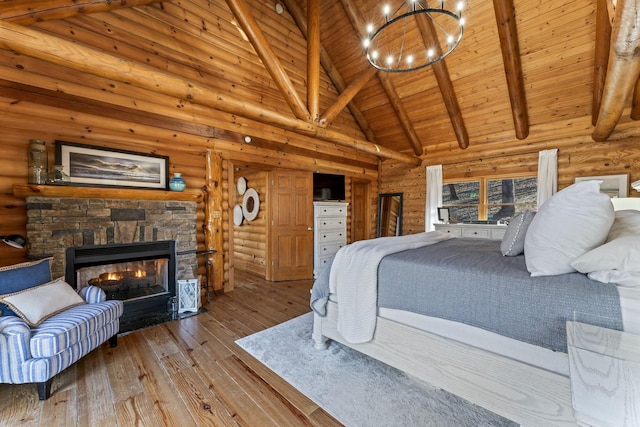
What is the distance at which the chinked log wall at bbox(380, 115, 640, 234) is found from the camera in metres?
4.22

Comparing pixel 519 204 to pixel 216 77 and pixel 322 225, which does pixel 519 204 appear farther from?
pixel 216 77

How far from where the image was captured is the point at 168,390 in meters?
1.87

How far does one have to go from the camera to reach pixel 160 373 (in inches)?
→ 81.3

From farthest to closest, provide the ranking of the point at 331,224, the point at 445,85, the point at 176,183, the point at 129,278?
the point at 331,224 < the point at 445,85 < the point at 176,183 < the point at 129,278

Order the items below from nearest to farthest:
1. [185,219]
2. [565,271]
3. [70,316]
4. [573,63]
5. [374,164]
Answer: [565,271] < [70,316] < [185,219] < [573,63] < [374,164]

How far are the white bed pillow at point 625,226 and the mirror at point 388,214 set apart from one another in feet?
16.5

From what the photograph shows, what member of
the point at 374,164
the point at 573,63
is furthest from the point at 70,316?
the point at 573,63

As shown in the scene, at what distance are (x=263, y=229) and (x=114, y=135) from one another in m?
2.70

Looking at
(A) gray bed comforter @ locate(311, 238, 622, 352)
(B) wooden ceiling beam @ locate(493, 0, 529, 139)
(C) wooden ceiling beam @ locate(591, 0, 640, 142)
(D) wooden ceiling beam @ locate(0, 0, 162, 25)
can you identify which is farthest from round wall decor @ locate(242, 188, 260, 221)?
(C) wooden ceiling beam @ locate(591, 0, 640, 142)

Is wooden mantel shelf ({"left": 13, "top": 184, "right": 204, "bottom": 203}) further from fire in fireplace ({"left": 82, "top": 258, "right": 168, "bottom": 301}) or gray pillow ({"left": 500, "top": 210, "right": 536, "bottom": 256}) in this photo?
gray pillow ({"left": 500, "top": 210, "right": 536, "bottom": 256})

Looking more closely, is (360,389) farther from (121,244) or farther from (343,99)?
(343,99)

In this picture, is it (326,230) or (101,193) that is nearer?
(101,193)

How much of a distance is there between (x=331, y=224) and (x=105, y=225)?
3557 mm

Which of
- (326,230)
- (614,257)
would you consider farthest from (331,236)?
(614,257)
